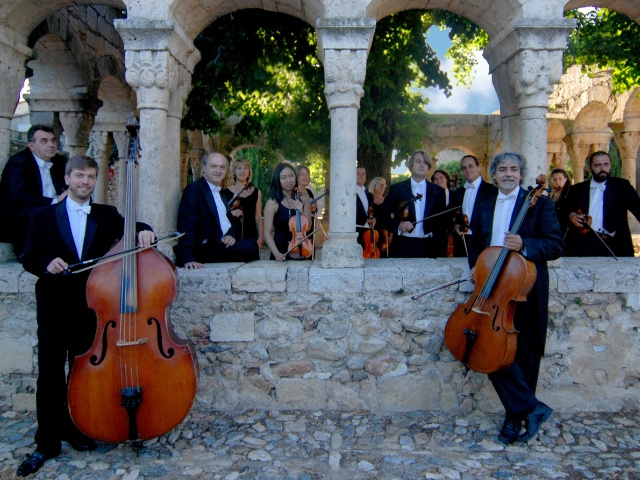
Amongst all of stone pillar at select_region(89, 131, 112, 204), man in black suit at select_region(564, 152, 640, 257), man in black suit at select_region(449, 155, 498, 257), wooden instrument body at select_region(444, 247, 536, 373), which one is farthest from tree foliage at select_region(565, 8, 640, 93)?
stone pillar at select_region(89, 131, 112, 204)

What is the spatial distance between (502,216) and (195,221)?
2.15m

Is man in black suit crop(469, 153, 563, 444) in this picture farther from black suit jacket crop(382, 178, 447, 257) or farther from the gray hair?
black suit jacket crop(382, 178, 447, 257)

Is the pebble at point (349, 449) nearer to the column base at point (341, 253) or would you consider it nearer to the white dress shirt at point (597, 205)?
the column base at point (341, 253)

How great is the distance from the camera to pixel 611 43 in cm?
592

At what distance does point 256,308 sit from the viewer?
3.61m

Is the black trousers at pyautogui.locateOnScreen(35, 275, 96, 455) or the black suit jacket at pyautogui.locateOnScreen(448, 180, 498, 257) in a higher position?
the black suit jacket at pyautogui.locateOnScreen(448, 180, 498, 257)

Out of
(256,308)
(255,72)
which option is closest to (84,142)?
(255,72)

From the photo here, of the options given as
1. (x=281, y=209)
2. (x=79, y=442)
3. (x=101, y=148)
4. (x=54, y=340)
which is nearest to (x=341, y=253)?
(x=281, y=209)

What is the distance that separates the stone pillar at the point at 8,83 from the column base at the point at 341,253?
266 cm

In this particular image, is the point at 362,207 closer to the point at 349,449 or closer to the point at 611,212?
the point at 611,212

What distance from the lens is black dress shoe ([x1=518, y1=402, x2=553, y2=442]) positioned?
3.10 m

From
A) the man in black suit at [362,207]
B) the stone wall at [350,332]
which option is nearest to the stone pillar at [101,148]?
the man in black suit at [362,207]

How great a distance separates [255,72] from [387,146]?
246cm

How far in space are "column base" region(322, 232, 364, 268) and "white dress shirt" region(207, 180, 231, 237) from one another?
0.81 metres
